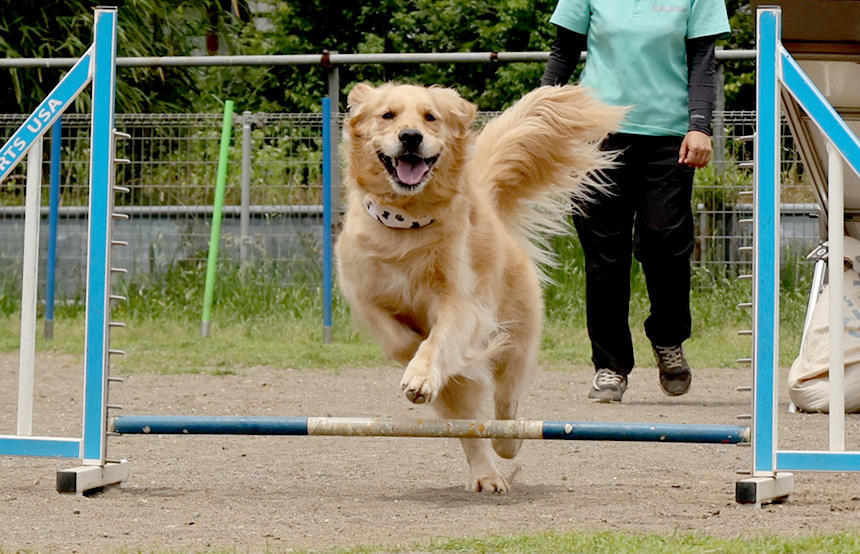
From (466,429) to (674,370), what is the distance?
9.06 feet

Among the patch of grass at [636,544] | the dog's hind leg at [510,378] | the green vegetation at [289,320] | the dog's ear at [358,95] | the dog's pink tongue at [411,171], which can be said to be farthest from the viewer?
the green vegetation at [289,320]

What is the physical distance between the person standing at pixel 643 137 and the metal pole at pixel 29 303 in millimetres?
2559

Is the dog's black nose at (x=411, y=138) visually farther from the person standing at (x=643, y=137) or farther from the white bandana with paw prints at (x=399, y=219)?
the person standing at (x=643, y=137)

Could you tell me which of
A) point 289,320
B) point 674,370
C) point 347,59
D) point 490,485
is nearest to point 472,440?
point 490,485

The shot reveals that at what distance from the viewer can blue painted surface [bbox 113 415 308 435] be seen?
3.96 metres

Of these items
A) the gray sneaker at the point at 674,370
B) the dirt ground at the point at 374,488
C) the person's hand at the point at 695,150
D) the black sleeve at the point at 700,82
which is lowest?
the dirt ground at the point at 374,488

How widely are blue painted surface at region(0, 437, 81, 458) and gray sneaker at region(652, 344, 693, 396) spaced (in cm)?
320

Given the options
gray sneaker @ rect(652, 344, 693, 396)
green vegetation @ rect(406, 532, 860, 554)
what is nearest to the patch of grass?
green vegetation @ rect(406, 532, 860, 554)

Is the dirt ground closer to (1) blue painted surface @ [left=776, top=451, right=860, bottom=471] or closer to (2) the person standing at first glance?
(1) blue painted surface @ [left=776, top=451, right=860, bottom=471]

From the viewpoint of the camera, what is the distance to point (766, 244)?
385 cm

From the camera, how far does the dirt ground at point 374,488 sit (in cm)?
345

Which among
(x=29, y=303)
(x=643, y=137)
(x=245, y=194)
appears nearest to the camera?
(x=29, y=303)

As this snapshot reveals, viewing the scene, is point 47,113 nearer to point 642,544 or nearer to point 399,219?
point 399,219

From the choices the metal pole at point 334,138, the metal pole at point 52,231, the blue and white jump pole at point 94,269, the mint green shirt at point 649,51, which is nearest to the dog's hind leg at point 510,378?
the blue and white jump pole at point 94,269
